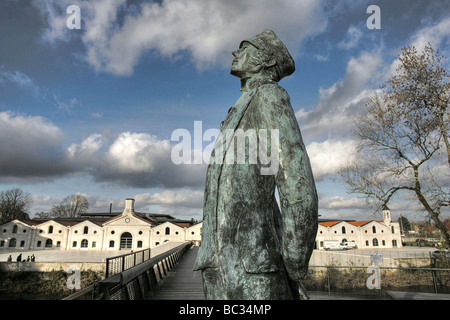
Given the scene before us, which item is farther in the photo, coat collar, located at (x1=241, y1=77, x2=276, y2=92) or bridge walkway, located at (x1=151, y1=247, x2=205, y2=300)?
bridge walkway, located at (x1=151, y1=247, x2=205, y2=300)

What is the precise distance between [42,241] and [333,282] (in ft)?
189

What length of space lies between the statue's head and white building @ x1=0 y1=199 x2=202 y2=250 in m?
55.9

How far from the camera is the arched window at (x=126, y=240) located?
189 feet

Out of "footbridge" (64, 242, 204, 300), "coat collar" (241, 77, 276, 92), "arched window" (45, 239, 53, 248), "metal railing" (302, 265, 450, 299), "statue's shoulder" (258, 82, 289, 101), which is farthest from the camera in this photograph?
"arched window" (45, 239, 53, 248)

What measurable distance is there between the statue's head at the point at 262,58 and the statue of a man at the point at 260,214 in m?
0.24

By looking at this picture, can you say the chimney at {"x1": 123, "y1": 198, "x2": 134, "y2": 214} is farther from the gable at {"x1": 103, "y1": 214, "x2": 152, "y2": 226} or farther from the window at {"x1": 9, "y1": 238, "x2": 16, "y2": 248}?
the window at {"x1": 9, "y1": 238, "x2": 16, "y2": 248}

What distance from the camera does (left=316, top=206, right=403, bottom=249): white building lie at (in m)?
57.3

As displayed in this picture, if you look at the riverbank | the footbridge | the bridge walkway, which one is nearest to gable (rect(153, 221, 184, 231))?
the riverbank

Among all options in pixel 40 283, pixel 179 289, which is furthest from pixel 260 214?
pixel 40 283

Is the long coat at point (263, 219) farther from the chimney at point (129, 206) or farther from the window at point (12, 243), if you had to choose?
the window at point (12, 243)

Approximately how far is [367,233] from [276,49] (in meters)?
63.9

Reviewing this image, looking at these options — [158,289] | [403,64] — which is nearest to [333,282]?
[158,289]
